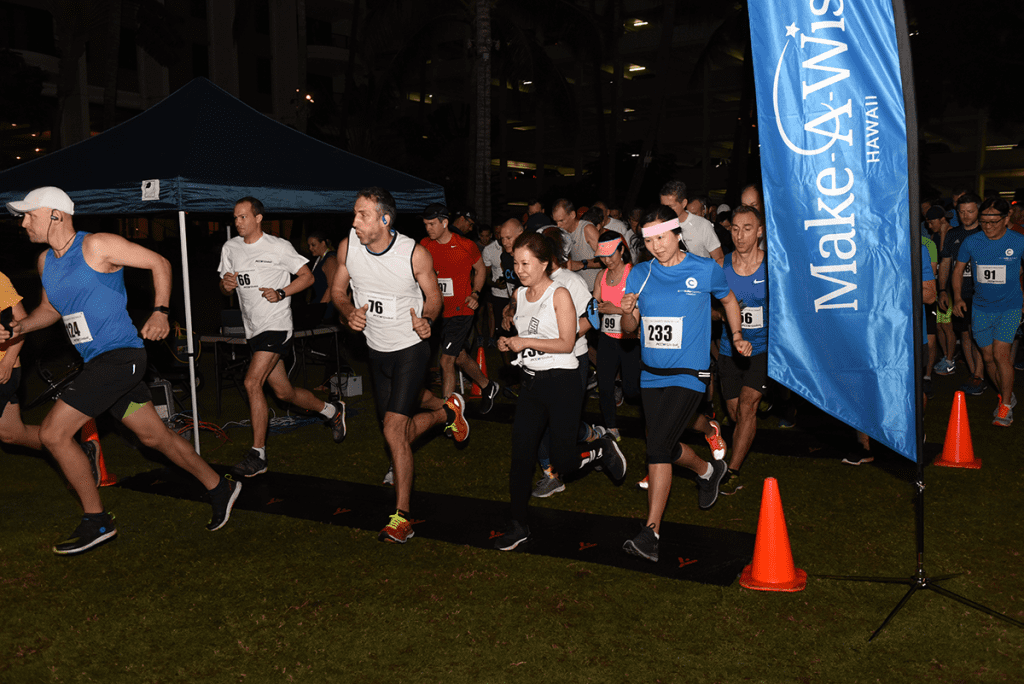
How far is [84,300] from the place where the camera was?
194 inches

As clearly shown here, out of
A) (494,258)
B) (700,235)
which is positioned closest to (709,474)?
(700,235)

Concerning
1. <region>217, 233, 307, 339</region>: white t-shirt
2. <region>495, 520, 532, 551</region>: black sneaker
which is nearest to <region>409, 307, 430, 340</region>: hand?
<region>495, 520, 532, 551</region>: black sneaker

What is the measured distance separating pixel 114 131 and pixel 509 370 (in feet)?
16.7

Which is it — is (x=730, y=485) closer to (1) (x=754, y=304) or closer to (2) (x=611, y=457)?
(2) (x=611, y=457)

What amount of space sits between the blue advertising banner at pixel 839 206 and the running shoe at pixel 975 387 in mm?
5779

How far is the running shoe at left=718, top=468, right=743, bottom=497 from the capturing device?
605 cm

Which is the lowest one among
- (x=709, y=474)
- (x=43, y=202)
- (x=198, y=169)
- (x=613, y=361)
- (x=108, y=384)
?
(x=709, y=474)

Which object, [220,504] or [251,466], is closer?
[220,504]

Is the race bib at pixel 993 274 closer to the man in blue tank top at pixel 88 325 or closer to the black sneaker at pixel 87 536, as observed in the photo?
the man in blue tank top at pixel 88 325

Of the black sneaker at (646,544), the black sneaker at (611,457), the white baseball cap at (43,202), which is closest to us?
the black sneaker at (646,544)

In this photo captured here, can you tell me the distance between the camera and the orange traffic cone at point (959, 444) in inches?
258

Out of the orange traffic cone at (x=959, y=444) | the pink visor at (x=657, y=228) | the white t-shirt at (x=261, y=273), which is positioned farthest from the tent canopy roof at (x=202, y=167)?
the orange traffic cone at (x=959, y=444)

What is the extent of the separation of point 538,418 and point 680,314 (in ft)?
3.32

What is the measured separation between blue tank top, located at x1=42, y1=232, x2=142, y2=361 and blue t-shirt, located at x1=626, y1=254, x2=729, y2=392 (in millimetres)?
3102
